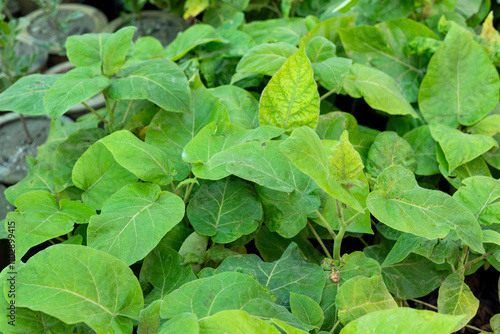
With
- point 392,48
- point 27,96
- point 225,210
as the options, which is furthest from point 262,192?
point 392,48

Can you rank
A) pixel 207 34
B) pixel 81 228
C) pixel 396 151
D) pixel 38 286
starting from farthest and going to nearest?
1. pixel 207 34
2. pixel 396 151
3. pixel 81 228
4. pixel 38 286

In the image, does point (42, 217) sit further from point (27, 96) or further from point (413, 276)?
point (413, 276)

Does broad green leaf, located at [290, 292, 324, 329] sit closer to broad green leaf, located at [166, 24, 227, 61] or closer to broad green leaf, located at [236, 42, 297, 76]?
broad green leaf, located at [236, 42, 297, 76]

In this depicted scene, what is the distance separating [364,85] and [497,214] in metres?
0.45

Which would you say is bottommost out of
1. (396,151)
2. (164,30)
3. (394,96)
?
(164,30)

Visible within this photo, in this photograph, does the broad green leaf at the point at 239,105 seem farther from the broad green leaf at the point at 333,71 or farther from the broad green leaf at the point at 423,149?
the broad green leaf at the point at 423,149

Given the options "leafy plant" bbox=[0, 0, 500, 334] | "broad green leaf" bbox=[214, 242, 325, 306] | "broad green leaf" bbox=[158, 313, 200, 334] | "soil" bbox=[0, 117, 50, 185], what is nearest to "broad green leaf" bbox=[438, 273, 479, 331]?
"leafy plant" bbox=[0, 0, 500, 334]

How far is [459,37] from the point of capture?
3.95 feet

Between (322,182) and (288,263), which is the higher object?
(322,182)

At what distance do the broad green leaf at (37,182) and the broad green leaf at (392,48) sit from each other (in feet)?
2.96

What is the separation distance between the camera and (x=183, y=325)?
58 cm

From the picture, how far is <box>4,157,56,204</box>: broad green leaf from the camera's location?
1034 mm

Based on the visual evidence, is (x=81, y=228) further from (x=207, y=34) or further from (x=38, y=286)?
(x=207, y=34)

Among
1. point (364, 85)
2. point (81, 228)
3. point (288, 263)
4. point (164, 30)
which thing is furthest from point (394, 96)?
point (164, 30)
